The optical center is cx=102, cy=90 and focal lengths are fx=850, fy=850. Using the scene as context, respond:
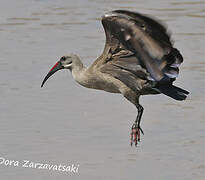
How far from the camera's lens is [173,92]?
10.1 m

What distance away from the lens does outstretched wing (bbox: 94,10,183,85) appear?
912cm

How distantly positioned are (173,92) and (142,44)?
3.57 feet

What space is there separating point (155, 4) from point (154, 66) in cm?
828

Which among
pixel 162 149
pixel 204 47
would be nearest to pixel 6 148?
pixel 162 149

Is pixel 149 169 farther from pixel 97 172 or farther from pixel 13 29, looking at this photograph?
pixel 13 29

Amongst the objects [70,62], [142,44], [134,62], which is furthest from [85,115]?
[142,44]

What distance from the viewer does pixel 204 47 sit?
1420cm

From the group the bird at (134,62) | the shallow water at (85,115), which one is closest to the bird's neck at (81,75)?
the bird at (134,62)

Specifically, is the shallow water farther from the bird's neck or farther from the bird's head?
the bird's head

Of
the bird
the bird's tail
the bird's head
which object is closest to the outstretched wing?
the bird

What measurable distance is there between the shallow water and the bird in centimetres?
43

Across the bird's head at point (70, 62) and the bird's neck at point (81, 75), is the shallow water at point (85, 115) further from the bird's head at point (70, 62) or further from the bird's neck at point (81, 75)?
the bird's head at point (70, 62)

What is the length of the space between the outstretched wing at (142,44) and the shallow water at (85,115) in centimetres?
97

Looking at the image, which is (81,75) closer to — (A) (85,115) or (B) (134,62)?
(B) (134,62)
